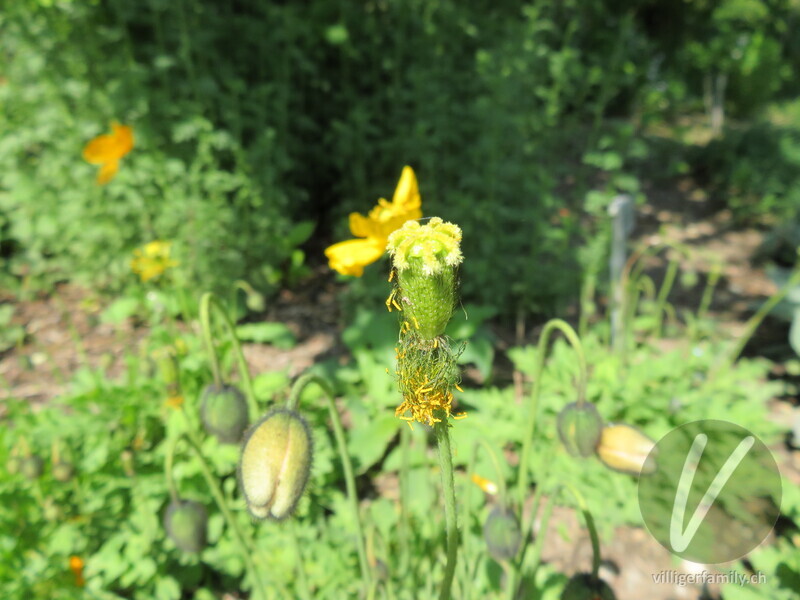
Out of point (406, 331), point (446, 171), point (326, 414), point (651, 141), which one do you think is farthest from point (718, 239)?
point (406, 331)

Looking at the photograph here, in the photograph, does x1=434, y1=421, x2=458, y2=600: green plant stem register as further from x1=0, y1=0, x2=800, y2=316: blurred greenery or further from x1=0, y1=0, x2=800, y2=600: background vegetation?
x1=0, y1=0, x2=800, y2=316: blurred greenery

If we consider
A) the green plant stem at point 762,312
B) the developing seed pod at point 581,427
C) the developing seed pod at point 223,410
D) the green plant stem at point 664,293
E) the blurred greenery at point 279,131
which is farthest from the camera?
the blurred greenery at point 279,131

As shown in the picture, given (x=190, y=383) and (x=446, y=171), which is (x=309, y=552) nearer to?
(x=190, y=383)

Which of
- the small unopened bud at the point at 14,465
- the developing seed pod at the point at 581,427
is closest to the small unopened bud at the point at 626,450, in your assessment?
the developing seed pod at the point at 581,427

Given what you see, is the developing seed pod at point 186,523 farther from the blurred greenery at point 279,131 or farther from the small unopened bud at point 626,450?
the blurred greenery at point 279,131

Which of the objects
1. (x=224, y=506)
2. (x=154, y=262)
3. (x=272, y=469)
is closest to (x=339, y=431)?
(x=272, y=469)

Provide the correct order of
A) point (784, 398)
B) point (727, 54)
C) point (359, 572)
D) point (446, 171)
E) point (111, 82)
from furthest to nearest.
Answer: point (727, 54), point (446, 171), point (111, 82), point (784, 398), point (359, 572)
